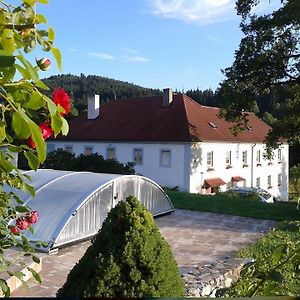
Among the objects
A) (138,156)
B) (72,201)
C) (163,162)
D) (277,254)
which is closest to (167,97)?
(138,156)

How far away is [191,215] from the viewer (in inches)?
537

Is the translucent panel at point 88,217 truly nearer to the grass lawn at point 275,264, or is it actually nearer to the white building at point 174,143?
the grass lawn at point 275,264

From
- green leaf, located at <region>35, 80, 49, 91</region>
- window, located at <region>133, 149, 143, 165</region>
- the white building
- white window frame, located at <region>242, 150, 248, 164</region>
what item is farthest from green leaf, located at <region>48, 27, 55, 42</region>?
white window frame, located at <region>242, 150, 248, 164</region>

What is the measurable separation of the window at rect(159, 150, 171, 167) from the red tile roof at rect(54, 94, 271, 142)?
3.21 ft

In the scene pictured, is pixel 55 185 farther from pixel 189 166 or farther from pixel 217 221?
pixel 189 166

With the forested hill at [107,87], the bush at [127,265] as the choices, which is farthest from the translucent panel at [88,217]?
the forested hill at [107,87]

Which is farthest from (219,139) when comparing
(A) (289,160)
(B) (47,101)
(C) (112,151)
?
(B) (47,101)

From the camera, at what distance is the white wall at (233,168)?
1209 inches

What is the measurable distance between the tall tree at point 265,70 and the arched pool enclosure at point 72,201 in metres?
11.2

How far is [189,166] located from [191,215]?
16086 mm

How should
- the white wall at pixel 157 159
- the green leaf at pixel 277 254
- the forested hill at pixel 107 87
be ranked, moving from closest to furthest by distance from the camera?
1. the green leaf at pixel 277 254
2. the white wall at pixel 157 159
3. the forested hill at pixel 107 87

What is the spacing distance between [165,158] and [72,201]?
22009 mm

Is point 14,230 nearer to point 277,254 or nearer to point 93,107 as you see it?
point 277,254

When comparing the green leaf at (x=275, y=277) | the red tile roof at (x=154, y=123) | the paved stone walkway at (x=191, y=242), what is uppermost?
the red tile roof at (x=154, y=123)
